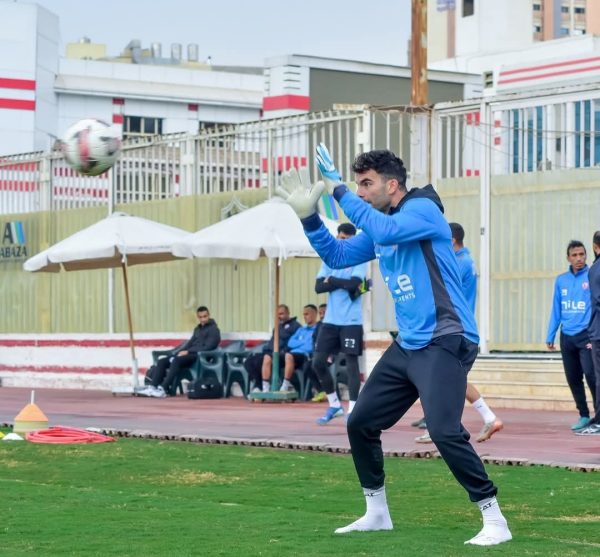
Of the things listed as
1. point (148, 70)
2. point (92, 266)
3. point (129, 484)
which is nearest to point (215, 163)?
point (92, 266)

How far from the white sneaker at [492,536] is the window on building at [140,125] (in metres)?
47.4

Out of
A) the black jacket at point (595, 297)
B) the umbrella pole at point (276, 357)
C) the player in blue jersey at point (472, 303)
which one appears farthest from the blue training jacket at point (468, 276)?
the umbrella pole at point (276, 357)

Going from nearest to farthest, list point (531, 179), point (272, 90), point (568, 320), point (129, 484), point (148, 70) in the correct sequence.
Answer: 1. point (129, 484)
2. point (568, 320)
3. point (531, 179)
4. point (272, 90)
5. point (148, 70)

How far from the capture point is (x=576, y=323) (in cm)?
1523

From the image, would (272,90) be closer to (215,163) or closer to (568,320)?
(215,163)

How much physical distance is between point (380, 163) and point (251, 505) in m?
2.49

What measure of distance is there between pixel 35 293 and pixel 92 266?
170 inches

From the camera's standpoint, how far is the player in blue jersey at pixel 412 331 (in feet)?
25.0

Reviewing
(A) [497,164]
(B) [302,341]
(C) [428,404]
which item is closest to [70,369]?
(B) [302,341]

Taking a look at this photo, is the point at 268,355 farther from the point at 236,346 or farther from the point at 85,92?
the point at 85,92

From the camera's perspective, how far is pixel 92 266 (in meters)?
23.8

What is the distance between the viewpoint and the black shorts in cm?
1522

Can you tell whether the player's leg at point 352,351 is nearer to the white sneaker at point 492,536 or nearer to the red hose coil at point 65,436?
the red hose coil at point 65,436

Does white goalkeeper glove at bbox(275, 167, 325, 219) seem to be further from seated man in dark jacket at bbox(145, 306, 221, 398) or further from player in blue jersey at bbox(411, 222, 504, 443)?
seated man in dark jacket at bbox(145, 306, 221, 398)
